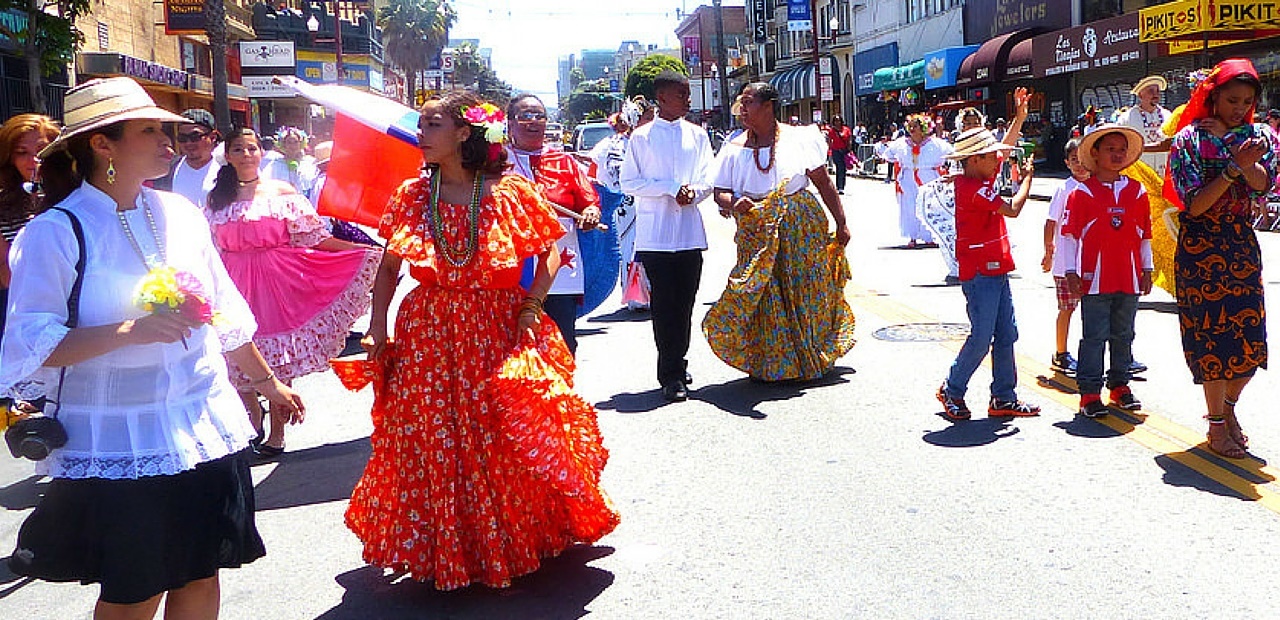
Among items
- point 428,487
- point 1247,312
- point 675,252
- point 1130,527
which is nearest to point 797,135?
point 675,252

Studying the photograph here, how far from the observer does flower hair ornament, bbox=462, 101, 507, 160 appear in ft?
14.7

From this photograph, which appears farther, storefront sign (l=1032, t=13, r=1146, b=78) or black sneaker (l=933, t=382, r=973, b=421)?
storefront sign (l=1032, t=13, r=1146, b=78)

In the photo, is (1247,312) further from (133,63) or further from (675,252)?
(133,63)

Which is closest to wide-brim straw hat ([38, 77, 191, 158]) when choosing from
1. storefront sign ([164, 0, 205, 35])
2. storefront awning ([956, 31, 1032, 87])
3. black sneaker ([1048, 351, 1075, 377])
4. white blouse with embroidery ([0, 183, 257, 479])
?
white blouse with embroidery ([0, 183, 257, 479])

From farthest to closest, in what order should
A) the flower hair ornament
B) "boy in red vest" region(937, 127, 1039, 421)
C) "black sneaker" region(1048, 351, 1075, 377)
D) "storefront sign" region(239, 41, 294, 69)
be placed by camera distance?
"storefront sign" region(239, 41, 294, 69)
"black sneaker" region(1048, 351, 1075, 377)
"boy in red vest" region(937, 127, 1039, 421)
the flower hair ornament

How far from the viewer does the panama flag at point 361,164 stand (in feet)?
19.4

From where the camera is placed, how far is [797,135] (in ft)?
25.7

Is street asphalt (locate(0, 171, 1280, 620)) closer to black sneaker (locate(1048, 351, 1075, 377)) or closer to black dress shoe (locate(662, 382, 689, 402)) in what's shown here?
black dress shoe (locate(662, 382, 689, 402))

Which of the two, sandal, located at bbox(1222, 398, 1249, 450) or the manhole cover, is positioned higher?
the manhole cover

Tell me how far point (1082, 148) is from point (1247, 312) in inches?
54.0

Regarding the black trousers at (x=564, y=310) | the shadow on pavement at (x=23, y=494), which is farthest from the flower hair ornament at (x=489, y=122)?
the shadow on pavement at (x=23, y=494)

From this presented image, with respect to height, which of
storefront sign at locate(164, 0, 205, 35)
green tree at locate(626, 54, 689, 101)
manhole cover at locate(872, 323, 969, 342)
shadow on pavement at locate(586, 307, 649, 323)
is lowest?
manhole cover at locate(872, 323, 969, 342)

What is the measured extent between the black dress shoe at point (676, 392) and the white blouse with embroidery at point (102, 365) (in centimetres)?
463

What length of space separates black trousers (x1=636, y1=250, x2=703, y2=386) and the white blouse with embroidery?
4.65 metres
